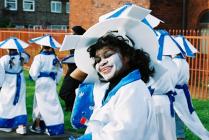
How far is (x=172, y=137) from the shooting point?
6121 millimetres

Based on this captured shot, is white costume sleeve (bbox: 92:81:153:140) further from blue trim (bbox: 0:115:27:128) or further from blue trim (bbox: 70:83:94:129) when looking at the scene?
blue trim (bbox: 0:115:27:128)

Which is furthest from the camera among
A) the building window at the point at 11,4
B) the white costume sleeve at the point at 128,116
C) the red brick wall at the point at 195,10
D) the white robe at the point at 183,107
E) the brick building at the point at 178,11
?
the building window at the point at 11,4

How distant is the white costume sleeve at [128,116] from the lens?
3191 mm

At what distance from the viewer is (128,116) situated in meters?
3.19

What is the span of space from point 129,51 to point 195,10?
1413cm

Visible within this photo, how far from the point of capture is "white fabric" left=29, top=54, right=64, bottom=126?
9219mm

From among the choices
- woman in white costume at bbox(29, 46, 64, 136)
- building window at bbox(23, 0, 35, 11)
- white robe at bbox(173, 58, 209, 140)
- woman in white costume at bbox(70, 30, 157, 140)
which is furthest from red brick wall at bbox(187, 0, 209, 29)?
building window at bbox(23, 0, 35, 11)

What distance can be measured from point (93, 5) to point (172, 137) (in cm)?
1404

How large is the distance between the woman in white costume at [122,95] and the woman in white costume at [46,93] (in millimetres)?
5550

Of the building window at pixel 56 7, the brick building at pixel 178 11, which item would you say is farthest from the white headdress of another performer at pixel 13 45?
the building window at pixel 56 7

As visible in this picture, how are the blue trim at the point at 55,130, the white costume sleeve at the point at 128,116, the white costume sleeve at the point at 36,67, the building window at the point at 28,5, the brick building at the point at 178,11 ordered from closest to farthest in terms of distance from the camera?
the white costume sleeve at the point at 128,116, the white costume sleeve at the point at 36,67, the blue trim at the point at 55,130, the brick building at the point at 178,11, the building window at the point at 28,5

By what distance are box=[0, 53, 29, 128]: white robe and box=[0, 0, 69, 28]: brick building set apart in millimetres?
33978

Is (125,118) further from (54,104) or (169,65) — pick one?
(54,104)

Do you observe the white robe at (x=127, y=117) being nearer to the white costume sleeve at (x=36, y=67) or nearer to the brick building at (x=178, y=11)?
the white costume sleeve at (x=36, y=67)
